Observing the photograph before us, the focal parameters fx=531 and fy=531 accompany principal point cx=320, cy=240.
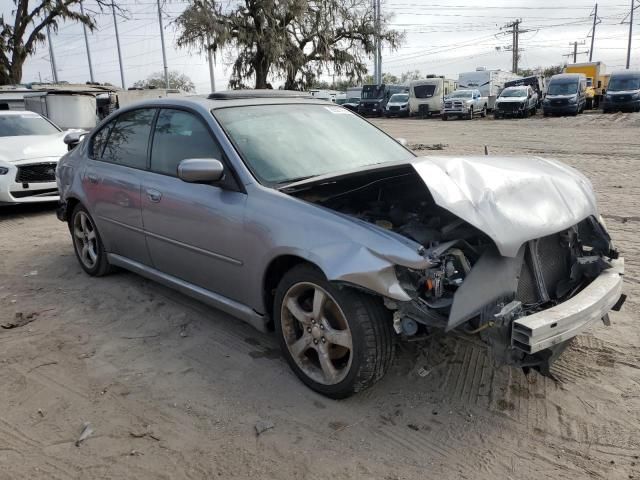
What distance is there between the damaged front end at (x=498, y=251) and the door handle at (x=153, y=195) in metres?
1.22

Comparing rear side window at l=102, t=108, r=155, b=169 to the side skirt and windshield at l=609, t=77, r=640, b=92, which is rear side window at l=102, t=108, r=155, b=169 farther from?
windshield at l=609, t=77, r=640, b=92

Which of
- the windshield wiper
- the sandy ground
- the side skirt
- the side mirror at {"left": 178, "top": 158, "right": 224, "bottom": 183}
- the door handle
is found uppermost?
the side mirror at {"left": 178, "top": 158, "right": 224, "bottom": 183}

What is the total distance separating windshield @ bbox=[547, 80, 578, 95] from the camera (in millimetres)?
30562

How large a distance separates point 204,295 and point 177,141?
1.18 m

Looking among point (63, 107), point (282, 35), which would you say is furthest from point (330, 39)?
point (63, 107)

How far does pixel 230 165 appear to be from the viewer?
3.46 meters

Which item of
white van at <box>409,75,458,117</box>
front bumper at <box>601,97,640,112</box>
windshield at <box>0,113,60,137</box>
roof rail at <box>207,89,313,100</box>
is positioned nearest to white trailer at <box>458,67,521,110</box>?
white van at <box>409,75,458,117</box>

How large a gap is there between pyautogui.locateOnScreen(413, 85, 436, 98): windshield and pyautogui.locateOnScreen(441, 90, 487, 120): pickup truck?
122 inches

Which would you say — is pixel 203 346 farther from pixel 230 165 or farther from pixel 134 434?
pixel 230 165

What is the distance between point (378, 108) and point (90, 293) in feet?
126

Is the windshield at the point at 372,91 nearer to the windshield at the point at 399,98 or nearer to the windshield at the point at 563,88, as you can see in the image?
the windshield at the point at 399,98

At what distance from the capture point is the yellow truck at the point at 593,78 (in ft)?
119

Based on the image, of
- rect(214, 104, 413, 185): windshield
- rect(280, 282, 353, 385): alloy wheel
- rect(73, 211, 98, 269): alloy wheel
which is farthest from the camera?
rect(73, 211, 98, 269): alloy wheel

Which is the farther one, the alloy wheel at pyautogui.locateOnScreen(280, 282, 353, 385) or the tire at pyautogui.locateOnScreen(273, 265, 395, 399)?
the alloy wheel at pyautogui.locateOnScreen(280, 282, 353, 385)
